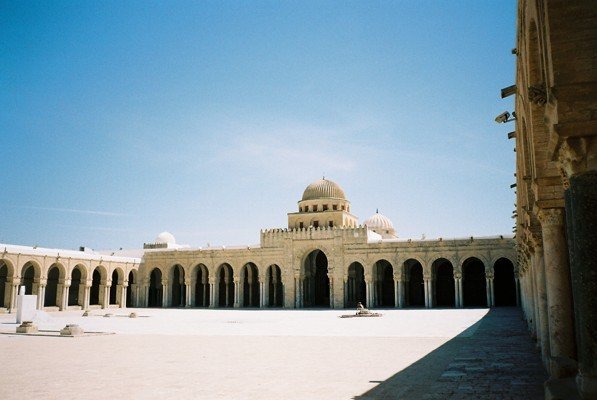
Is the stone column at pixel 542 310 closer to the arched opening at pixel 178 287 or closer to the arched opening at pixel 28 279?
the arched opening at pixel 28 279

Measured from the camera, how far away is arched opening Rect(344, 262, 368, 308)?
4119 cm

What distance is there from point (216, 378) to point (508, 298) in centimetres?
3549

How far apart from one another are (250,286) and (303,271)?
19.8 ft

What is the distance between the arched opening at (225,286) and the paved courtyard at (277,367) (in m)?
28.9

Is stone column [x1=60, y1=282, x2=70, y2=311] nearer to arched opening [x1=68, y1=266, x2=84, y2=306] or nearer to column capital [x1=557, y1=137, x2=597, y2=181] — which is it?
arched opening [x1=68, y1=266, x2=84, y2=306]

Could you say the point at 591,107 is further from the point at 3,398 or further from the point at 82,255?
the point at 82,255

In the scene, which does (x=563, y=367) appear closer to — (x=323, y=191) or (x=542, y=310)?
(x=542, y=310)

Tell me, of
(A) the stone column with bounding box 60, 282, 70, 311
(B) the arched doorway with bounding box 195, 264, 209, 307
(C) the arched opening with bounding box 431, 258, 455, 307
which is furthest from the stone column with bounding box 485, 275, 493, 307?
(A) the stone column with bounding box 60, 282, 70, 311

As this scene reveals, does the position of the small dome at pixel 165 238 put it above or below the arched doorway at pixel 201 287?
above

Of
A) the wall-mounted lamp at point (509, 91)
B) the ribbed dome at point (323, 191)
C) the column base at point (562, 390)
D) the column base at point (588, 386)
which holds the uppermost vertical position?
the ribbed dome at point (323, 191)

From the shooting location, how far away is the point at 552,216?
7.64m

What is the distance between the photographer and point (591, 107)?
465 cm

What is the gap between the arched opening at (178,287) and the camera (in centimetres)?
4747

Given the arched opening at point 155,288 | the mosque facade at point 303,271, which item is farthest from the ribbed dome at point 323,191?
the arched opening at point 155,288
